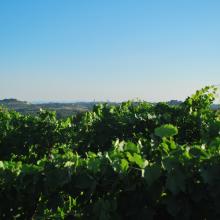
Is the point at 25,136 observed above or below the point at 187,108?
below

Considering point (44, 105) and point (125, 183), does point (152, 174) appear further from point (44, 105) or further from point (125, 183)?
point (44, 105)

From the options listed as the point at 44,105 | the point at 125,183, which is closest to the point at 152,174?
the point at 125,183

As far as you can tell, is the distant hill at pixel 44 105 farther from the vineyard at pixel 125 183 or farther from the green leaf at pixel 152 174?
the green leaf at pixel 152 174

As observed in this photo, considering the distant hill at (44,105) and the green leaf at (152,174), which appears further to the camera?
the distant hill at (44,105)

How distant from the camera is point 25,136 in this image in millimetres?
12094

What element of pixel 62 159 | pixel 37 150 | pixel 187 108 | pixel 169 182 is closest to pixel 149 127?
pixel 187 108

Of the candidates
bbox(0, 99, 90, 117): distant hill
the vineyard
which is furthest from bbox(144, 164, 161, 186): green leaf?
bbox(0, 99, 90, 117): distant hill

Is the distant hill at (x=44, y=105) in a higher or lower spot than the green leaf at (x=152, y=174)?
lower

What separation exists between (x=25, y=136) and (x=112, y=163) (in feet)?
27.4

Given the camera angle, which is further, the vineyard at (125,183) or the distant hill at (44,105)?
the distant hill at (44,105)

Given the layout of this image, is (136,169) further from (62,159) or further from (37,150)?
(37,150)

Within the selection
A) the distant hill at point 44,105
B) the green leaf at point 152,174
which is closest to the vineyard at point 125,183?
the green leaf at point 152,174

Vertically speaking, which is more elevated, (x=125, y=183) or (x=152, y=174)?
(x=152, y=174)

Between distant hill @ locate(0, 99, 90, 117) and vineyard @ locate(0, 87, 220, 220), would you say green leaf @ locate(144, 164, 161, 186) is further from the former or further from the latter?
distant hill @ locate(0, 99, 90, 117)
